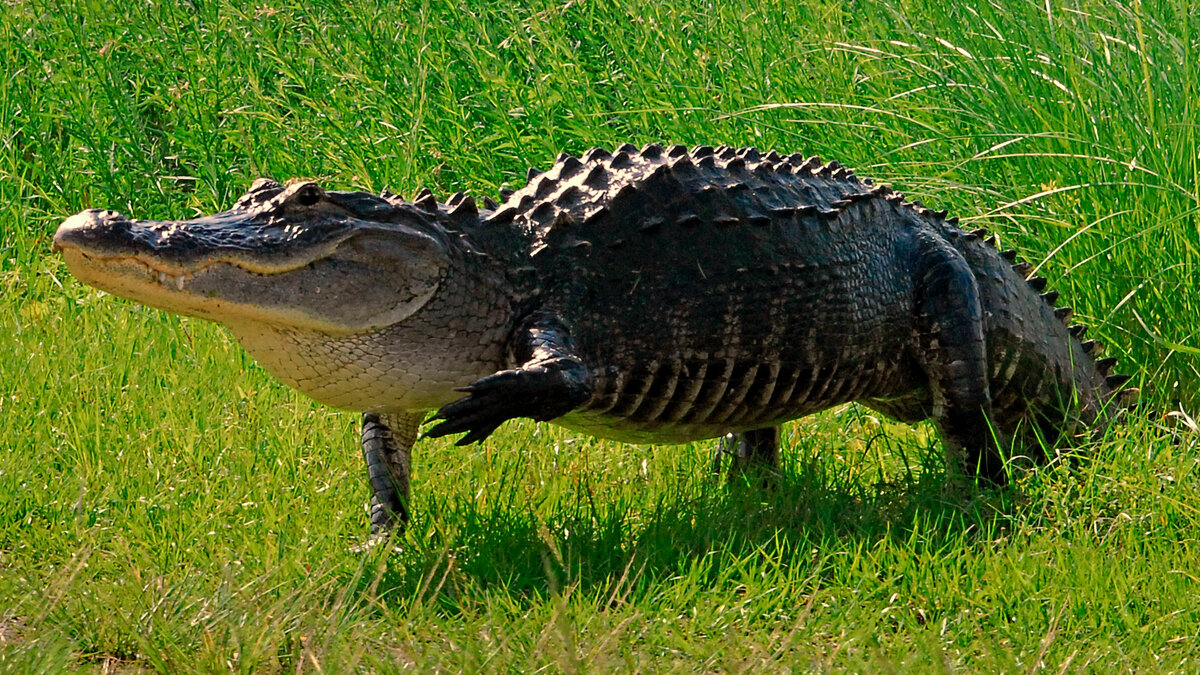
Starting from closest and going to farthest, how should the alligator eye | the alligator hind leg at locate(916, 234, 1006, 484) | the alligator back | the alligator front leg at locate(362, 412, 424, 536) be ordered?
the alligator eye
the alligator back
the alligator front leg at locate(362, 412, 424, 536)
the alligator hind leg at locate(916, 234, 1006, 484)

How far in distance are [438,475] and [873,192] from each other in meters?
1.55

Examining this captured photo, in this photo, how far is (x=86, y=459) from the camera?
14.8 ft

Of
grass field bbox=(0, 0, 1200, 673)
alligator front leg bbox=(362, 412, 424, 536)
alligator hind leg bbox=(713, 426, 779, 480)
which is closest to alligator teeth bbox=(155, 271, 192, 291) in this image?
grass field bbox=(0, 0, 1200, 673)

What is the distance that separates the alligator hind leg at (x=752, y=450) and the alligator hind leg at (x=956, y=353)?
1.82 feet

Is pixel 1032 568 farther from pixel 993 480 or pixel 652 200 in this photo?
pixel 652 200

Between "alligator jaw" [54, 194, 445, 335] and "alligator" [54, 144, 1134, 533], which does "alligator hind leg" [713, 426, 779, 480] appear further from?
"alligator jaw" [54, 194, 445, 335]

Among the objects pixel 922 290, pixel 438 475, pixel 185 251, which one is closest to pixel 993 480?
pixel 922 290

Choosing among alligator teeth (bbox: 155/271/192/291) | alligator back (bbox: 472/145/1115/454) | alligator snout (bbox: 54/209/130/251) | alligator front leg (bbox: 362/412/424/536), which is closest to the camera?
alligator snout (bbox: 54/209/130/251)

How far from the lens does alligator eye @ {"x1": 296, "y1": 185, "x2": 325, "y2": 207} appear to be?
3752 mm

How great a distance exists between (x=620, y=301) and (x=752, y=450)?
1014mm

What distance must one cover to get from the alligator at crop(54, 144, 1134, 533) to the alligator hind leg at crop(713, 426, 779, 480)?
0.38 metres

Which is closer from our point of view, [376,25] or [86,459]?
[86,459]

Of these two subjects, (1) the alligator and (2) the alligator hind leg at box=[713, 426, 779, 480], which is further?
(2) the alligator hind leg at box=[713, 426, 779, 480]

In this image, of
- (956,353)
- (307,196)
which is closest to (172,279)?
(307,196)
